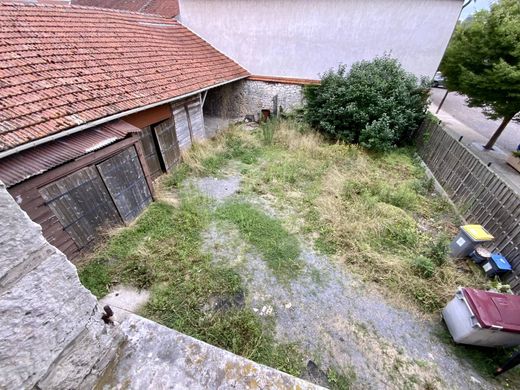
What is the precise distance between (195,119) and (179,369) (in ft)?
29.4

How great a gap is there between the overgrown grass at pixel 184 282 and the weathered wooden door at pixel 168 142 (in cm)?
249

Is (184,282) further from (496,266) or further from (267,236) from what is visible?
(496,266)

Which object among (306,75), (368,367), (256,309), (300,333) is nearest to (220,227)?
(256,309)

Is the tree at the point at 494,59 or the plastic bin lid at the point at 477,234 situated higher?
the tree at the point at 494,59

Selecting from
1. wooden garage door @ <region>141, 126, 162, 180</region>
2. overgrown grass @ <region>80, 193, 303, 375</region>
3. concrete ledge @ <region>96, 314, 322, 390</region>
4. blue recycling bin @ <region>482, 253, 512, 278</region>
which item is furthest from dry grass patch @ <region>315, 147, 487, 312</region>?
wooden garage door @ <region>141, 126, 162, 180</region>

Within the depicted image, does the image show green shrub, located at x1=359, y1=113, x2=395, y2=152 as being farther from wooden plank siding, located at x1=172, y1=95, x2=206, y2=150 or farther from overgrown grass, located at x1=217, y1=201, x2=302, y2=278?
wooden plank siding, located at x1=172, y1=95, x2=206, y2=150

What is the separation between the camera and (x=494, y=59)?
9.50m

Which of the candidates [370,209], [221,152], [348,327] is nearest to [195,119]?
[221,152]

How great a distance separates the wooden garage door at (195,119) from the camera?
8852 millimetres

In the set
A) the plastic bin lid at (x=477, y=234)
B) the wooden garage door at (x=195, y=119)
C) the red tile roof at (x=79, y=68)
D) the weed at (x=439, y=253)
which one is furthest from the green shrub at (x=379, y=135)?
the wooden garage door at (x=195, y=119)

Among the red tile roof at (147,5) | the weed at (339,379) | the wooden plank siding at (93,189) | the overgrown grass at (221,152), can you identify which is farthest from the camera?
the red tile roof at (147,5)

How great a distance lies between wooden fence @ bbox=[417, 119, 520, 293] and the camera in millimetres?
4707

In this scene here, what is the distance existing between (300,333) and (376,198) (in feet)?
14.2

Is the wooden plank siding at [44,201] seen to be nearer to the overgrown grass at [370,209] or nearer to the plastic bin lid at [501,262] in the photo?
the overgrown grass at [370,209]
